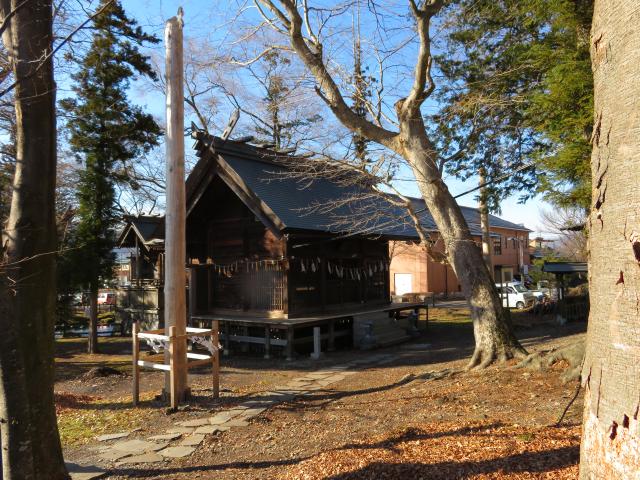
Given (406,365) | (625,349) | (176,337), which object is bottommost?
(406,365)

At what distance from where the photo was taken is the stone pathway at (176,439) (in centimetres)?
664

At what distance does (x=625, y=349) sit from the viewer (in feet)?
9.66

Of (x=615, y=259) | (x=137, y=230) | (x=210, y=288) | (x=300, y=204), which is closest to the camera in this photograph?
(x=615, y=259)

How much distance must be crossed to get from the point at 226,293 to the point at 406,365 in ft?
26.3

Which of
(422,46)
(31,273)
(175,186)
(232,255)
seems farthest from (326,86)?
(232,255)

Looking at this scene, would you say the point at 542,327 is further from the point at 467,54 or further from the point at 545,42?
the point at 545,42

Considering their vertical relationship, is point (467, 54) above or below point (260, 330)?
above

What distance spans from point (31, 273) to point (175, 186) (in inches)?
202

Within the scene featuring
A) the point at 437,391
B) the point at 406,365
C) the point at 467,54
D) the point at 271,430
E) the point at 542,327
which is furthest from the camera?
the point at 542,327

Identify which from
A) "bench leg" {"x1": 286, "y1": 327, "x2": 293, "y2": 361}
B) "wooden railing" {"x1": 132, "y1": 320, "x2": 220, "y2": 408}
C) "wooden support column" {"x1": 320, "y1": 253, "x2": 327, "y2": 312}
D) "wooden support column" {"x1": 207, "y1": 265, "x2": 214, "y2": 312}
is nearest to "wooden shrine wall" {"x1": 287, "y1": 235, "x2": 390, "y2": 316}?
"wooden support column" {"x1": 320, "y1": 253, "x2": 327, "y2": 312}

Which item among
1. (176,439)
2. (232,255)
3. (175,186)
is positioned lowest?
(176,439)

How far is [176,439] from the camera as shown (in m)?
7.48

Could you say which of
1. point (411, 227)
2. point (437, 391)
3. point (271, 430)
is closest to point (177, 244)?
point (271, 430)

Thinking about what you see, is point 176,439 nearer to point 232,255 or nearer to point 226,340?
point 226,340
